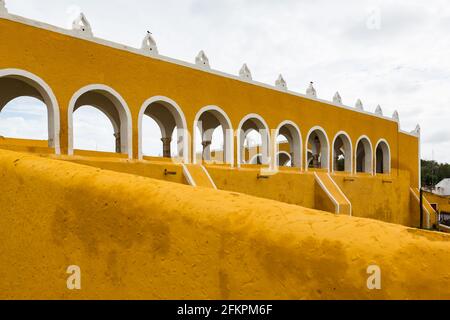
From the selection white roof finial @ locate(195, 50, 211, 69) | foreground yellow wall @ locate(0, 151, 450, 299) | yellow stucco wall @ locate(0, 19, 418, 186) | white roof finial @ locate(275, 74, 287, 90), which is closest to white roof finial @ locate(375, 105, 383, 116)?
yellow stucco wall @ locate(0, 19, 418, 186)

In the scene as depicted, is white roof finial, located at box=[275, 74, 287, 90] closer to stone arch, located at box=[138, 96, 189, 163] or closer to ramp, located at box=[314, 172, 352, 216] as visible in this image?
ramp, located at box=[314, 172, 352, 216]

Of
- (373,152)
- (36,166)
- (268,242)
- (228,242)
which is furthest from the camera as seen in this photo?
(373,152)

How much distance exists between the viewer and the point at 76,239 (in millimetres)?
2895

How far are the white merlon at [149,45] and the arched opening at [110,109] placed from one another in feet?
5.25

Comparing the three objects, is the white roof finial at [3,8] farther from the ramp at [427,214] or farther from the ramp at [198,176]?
the ramp at [427,214]

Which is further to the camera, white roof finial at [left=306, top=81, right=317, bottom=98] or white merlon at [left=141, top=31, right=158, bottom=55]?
white roof finial at [left=306, top=81, right=317, bottom=98]

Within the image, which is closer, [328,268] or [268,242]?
[328,268]

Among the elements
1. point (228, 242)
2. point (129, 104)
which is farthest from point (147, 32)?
point (228, 242)

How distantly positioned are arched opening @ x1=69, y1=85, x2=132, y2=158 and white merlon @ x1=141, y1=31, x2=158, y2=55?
160 cm

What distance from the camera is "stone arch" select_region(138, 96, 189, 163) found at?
988 centimetres

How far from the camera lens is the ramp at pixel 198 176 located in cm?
864

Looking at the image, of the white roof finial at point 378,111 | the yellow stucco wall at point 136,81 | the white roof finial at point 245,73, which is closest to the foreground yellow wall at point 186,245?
the yellow stucco wall at point 136,81
